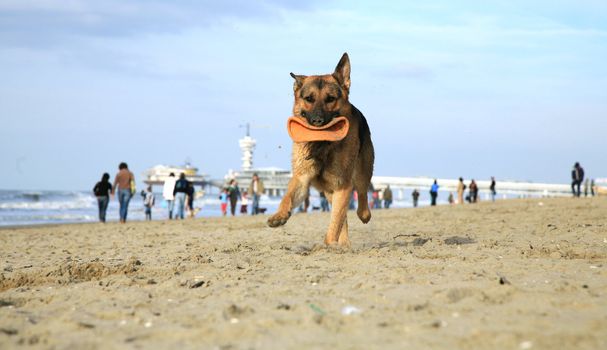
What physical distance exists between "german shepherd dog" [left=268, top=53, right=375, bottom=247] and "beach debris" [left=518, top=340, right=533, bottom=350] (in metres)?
3.86

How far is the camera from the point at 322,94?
6633mm

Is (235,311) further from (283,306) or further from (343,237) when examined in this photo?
(343,237)

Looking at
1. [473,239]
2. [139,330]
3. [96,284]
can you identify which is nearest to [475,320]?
[139,330]

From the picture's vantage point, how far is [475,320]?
3.40 meters

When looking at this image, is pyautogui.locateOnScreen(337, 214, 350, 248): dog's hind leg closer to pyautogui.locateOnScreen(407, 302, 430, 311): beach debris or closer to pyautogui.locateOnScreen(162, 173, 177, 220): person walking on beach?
pyautogui.locateOnScreen(407, 302, 430, 311): beach debris

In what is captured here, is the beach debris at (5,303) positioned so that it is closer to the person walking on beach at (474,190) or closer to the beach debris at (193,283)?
the beach debris at (193,283)

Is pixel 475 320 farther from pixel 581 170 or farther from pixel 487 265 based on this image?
pixel 581 170

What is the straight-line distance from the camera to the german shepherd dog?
261 inches

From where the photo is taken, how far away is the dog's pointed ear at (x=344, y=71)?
6977 millimetres

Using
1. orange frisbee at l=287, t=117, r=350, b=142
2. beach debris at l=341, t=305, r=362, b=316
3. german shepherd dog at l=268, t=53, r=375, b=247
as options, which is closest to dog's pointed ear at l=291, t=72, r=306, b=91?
german shepherd dog at l=268, t=53, r=375, b=247

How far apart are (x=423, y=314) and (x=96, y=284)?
2929 millimetres

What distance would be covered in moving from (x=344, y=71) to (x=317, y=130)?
89 cm

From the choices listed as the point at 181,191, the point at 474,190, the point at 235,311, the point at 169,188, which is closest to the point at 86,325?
Answer: the point at 235,311

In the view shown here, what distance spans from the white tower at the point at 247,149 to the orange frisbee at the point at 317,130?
133929 millimetres
